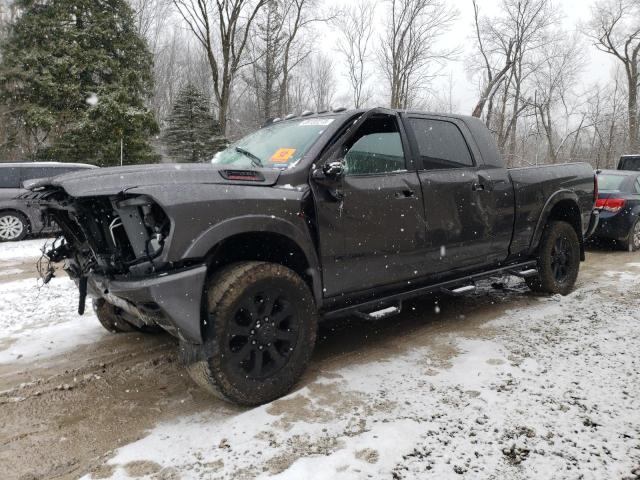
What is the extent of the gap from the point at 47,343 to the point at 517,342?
419cm

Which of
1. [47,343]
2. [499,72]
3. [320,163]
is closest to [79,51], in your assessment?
[47,343]

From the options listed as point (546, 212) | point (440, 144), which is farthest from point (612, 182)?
point (440, 144)

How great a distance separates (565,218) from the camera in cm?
581

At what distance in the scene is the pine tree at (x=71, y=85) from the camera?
16.3m

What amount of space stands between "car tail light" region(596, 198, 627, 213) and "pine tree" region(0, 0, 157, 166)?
14.9 m

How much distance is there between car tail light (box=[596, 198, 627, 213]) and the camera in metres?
8.96

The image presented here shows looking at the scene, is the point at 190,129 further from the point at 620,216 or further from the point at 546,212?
the point at 546,212

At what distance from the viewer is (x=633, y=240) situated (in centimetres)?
905

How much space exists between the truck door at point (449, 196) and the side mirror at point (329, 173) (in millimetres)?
973

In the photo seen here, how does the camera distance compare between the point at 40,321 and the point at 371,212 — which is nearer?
the point at 371,212

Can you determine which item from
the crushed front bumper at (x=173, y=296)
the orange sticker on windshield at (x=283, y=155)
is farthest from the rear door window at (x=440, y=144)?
the crushed front bumper at (x=173, y=296)

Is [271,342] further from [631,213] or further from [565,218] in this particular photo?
[631,213]

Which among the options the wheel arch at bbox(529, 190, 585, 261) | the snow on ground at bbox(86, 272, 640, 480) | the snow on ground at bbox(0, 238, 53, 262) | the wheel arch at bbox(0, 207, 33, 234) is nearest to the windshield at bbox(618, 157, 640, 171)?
the wheel arch at bbox(529, 190, 585, 261)

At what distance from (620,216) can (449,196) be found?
21.8 ft
